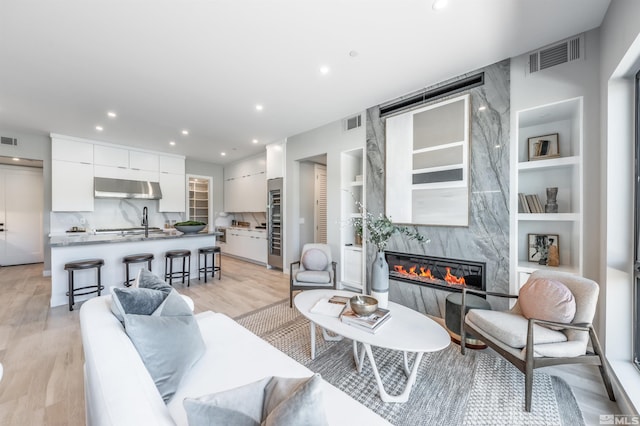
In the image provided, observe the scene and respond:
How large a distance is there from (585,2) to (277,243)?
17.1ft

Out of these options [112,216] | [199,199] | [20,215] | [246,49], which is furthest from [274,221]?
[20,215]

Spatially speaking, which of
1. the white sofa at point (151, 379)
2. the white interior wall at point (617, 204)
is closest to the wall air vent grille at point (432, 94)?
the white interior wall at point (617, 204)

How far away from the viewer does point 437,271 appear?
3.26 meters

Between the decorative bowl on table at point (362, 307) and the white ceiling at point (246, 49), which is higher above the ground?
the white ceiling at point (246, 49)

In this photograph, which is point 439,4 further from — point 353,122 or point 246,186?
point 246,186

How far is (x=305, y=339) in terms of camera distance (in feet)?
8.41

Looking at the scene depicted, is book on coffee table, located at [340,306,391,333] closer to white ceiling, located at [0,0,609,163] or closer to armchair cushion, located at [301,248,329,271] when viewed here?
armchair cushion, located at [301,248,329,271]

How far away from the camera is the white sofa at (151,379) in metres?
0.79

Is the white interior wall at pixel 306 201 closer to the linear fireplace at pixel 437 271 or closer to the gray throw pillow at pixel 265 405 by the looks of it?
the linear fireplace at pixel 437 271

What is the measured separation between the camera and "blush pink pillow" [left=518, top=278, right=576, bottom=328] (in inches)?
73.7

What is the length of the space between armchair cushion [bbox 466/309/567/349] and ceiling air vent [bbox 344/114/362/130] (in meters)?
3.02

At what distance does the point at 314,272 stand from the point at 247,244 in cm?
350

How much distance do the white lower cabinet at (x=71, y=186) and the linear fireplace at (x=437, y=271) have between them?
6.12 m

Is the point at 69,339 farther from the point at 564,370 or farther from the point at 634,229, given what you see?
the point at 634,229
